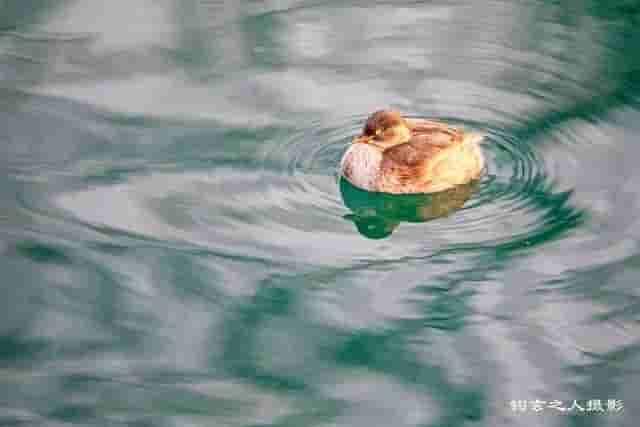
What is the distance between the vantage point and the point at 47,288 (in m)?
7.12

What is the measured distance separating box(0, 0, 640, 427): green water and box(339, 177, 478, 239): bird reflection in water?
0.9 inches

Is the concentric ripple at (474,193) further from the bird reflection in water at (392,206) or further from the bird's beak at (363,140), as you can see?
the bird's beak at (363,140)

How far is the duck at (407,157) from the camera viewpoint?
24.8 feet

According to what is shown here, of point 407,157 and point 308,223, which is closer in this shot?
point 308,223

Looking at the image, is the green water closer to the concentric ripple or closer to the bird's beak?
the concentric ripple

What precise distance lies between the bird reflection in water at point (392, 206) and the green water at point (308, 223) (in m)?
0.02

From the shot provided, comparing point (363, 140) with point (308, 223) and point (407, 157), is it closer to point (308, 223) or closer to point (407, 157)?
point (407, 157)

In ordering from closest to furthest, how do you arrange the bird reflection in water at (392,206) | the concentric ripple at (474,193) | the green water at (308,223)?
the green water at (308,223), the concentric ripple at (474,193), the bird reflection in water at (392,206)

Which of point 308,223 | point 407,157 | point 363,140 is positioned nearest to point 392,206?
point 407,157

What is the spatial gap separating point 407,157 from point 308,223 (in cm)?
86

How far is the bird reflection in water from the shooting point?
294 inches

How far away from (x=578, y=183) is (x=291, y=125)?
2.17m

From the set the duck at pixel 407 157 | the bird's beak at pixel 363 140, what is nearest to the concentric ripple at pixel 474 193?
the duck at pixel 407 157

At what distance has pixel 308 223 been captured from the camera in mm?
7289
